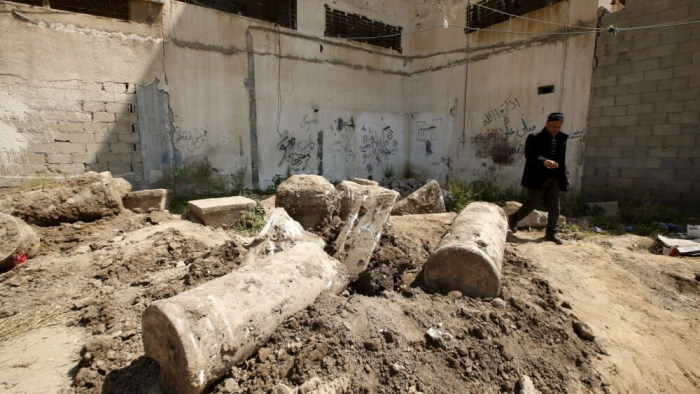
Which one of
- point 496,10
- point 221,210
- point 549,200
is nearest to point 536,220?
point 549,200

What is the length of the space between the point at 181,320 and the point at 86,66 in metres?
6.85

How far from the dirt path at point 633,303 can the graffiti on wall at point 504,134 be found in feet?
13.0

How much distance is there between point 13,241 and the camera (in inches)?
157

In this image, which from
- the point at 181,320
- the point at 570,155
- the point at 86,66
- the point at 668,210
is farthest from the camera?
the point at 570,155

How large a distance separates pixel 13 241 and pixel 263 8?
23.5 ft

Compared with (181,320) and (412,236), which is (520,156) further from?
(181,320)

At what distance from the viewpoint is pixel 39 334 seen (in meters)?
2.97

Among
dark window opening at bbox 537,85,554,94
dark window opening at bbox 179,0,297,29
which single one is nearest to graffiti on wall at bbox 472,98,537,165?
dark window opening at bbox 537,85,554,94

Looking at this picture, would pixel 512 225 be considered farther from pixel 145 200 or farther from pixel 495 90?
Result: pixel 145 200

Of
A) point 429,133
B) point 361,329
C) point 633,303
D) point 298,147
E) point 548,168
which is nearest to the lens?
point 361,329

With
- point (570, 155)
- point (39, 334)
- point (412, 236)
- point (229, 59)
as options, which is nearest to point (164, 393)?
point (39, 334)

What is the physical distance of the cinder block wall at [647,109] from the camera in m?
6.06

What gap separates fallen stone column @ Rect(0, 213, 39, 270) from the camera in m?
3.92

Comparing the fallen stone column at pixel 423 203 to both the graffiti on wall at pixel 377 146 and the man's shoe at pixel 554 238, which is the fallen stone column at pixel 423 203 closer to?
the man's shoe at pixel 554 238
